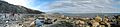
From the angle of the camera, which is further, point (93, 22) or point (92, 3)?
point (92, 3)

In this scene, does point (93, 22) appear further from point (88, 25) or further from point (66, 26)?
point (66, 26)

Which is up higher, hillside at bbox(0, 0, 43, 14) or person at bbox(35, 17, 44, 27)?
hillside at bbox(0, 0, 43, 14)

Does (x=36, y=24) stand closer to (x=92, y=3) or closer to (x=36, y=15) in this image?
(x=36, y=15)

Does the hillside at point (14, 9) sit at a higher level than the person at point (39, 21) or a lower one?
higher

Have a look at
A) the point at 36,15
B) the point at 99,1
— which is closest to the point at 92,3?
the point at 99,1

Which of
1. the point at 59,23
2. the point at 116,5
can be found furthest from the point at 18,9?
the point at 116,5

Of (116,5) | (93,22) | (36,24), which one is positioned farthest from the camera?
(36,24)

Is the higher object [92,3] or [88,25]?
[92,3]

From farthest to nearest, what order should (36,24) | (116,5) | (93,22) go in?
(36,24) → (116,5) → (93,22)

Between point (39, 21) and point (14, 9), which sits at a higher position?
point (14, 9)
